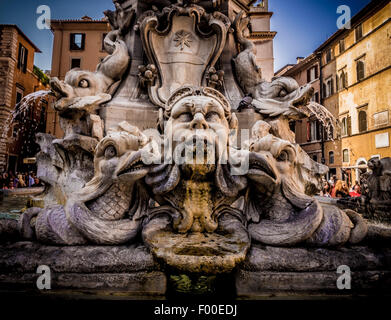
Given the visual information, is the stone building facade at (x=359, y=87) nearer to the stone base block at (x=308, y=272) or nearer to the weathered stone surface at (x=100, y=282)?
the stone base block at (x=308, y=272)

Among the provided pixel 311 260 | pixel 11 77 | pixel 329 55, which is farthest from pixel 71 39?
pixel 311 260

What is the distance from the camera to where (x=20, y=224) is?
5.91ft

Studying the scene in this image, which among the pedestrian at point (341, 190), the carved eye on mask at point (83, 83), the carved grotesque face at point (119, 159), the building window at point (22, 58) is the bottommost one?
the pedestrian at point (341, 190)

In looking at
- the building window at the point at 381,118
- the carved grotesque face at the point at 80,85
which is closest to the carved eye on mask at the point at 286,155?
the carved grotesque face at the point at 80,85

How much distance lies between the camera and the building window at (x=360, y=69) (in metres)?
20.5

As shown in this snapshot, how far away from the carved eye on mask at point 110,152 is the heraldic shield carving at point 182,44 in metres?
1.87

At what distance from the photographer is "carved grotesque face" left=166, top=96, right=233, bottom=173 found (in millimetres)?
1793

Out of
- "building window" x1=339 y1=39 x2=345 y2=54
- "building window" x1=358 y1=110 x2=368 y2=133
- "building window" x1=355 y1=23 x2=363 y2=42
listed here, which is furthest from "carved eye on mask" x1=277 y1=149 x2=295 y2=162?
"building window" x1=339 y1=39 x2=345 y2=54

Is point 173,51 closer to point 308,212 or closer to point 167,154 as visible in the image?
point 167,154

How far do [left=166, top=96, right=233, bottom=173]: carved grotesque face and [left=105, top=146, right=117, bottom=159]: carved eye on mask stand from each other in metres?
0.44

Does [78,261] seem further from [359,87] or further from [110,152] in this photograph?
[359,87]
